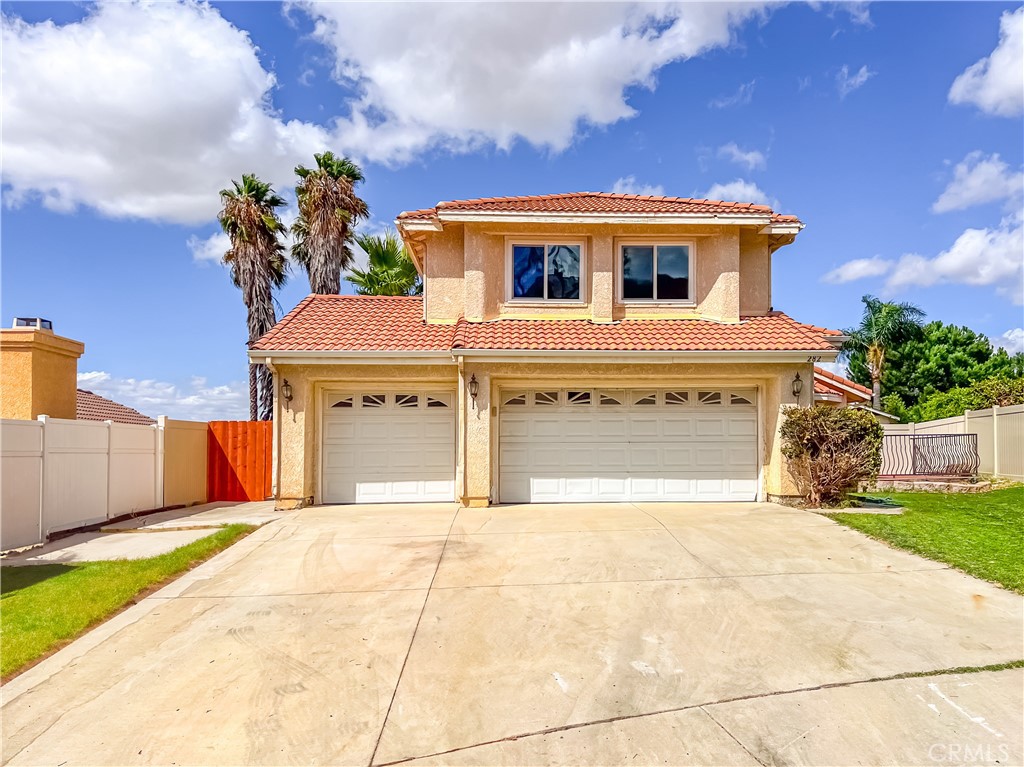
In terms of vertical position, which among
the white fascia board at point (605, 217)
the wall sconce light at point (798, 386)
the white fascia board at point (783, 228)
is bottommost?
the wall sconce light at point (798, 386)

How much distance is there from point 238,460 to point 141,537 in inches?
204

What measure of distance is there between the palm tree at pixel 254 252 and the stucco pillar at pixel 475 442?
1221 cm

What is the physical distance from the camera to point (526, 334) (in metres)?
11.7

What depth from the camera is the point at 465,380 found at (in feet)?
36.7

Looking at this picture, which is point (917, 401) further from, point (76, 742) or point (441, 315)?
point (76, 742)

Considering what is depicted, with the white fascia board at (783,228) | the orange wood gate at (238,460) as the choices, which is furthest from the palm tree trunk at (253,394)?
the white fascia board at (783,228)

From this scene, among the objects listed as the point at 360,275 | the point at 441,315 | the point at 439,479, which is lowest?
the point at 439,479

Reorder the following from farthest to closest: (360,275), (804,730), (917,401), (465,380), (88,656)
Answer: (917,401), (360,275), (465,380), (88,656), (804,730)

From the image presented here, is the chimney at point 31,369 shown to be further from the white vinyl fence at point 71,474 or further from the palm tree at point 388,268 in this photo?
the palm tree at point 388,268

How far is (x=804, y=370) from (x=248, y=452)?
40.0ft

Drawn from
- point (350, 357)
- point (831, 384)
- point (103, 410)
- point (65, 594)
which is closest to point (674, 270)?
point (350, 357)

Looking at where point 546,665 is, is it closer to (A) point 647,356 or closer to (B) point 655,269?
(A) point 647,356

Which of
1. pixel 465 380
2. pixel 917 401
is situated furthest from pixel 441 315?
pixel 917 401
